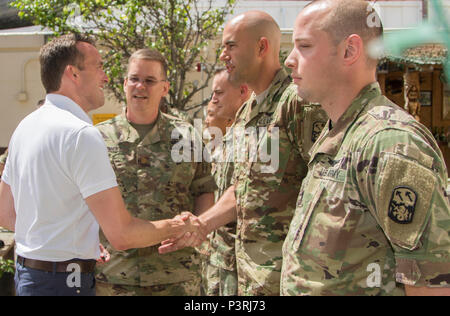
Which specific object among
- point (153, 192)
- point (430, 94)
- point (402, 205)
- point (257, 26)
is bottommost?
point (153, 192)

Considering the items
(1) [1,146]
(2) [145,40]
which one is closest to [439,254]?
(2) [145,40]

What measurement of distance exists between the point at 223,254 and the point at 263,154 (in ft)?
2.64

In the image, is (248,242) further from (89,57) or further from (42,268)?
(89,57)

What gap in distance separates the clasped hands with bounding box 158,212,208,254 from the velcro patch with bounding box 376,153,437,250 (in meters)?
1.61

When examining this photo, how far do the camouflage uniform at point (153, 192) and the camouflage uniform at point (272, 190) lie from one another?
0.47m

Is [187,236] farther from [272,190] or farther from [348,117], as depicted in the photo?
[348,117]

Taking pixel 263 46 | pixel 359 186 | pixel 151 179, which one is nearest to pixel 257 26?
pixel 263 46

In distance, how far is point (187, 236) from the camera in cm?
281

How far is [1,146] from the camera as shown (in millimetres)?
10883

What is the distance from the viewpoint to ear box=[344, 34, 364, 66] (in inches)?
63.7

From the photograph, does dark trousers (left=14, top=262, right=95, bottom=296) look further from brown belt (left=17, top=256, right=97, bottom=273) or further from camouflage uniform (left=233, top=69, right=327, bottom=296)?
camouflage uniform (left=233, top=69, right=327, bottom=296)

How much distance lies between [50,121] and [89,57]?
46 centimetres

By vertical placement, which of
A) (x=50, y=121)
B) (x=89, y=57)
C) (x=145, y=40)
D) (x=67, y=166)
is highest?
(x=145, y=40)

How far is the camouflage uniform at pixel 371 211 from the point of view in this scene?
52.1 inches
